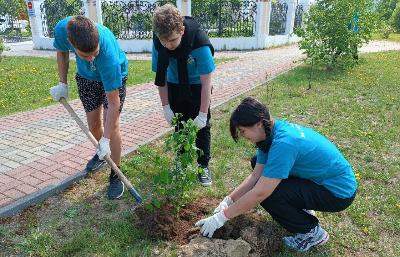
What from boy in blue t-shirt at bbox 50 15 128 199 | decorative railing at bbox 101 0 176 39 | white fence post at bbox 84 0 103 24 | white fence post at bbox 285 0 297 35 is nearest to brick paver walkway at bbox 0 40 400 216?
boy in blue t-shirt at bbox 50 15 128 199

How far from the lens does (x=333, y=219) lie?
10.7 ft

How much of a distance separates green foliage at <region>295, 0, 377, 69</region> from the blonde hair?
6.75m

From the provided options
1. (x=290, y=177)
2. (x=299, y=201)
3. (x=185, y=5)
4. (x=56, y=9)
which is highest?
(x=185, y=5)

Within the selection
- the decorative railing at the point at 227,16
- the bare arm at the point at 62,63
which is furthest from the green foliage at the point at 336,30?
the bare arm at the point at 62,63

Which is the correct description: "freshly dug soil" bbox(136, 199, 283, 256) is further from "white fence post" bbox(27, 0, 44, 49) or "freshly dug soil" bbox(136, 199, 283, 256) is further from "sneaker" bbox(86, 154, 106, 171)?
"white fence post" bbox(27, 0, 44, 49)

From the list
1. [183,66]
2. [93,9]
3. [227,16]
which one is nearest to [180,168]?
[183,66]

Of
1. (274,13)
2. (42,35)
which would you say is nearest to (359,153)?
(274,13)

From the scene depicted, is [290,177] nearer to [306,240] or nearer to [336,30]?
[306,240]

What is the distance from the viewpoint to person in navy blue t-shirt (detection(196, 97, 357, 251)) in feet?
8.13

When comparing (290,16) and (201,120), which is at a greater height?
(290,16)

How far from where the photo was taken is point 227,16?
14930mm

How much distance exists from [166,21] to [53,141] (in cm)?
284

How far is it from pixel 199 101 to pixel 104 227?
4.44 ft

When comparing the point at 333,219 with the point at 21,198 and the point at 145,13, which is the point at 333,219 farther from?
the point at 145,13
